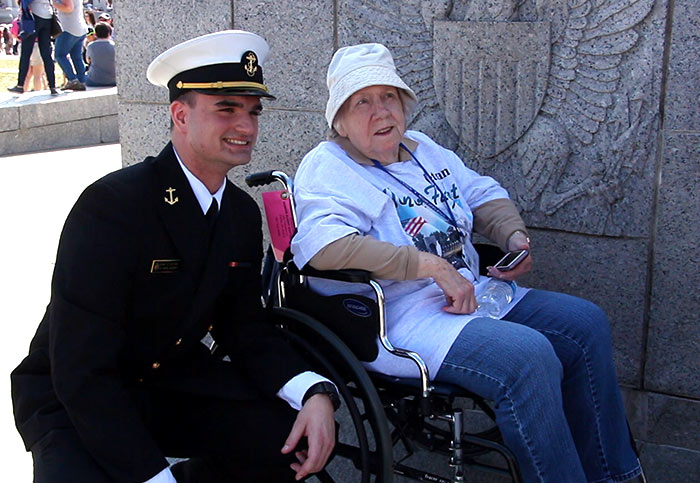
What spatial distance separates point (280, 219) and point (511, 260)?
0.75 meters

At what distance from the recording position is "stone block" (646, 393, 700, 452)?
333cm

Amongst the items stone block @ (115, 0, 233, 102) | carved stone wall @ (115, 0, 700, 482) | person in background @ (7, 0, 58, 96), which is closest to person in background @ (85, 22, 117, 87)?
person in background @ (7, 0, 58, 96)

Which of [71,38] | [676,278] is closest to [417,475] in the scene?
[676,278]

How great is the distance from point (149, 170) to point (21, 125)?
854 cm

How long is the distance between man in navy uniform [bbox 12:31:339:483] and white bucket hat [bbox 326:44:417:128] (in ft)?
0.86

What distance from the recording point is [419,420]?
8.38ft

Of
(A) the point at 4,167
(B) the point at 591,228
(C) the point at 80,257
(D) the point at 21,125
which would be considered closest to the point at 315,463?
(C) the point at 80,257

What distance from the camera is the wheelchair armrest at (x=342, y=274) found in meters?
2.54

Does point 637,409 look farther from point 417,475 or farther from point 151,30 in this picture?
point 151,30

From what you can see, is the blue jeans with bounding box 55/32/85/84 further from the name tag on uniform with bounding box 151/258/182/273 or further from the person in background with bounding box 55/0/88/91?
the name tag on uniform with bounding box 151/258/182/273

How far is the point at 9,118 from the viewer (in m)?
10.1

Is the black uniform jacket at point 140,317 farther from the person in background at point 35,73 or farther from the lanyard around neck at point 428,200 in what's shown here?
the person in background at point 35,73

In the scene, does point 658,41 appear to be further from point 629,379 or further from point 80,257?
point 80,257

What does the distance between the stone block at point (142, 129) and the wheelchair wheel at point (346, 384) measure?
70.1 inches
